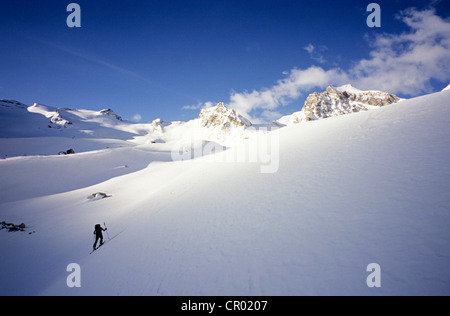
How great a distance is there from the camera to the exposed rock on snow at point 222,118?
139 m

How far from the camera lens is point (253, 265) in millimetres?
5703

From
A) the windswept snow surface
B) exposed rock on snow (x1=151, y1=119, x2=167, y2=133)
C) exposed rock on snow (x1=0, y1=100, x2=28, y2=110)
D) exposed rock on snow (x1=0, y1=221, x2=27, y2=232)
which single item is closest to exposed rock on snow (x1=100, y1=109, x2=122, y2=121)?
exposed rock on snow (x1=151, y1=119, x2=167, y2=133)

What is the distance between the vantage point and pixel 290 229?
6840mm

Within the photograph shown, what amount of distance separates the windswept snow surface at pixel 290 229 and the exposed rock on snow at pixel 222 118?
124 meters

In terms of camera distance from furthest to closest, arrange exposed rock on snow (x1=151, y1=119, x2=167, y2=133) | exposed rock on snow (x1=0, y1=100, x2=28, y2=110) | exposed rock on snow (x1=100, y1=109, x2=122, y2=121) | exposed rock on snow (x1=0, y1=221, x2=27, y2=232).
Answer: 1. exposed rock on snow (x1=100, y1=109, x2=122, y2=121)
2. exposed rock on snow (x1=151, y1=119, x2=167, y2=133)
3. exposed rock on snow (x1=0, y1=100, x2=28, y2=110)
4. exposed rock on snow (x1=0, y1=221, x2=27, y2=232)

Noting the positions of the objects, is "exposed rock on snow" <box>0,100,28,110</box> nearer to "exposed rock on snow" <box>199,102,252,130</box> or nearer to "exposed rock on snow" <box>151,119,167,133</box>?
"exposed rock on snow" <box>151,119,167,133</box>

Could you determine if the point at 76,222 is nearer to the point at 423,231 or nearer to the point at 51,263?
the point at 51,263

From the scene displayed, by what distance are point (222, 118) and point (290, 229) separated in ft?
466

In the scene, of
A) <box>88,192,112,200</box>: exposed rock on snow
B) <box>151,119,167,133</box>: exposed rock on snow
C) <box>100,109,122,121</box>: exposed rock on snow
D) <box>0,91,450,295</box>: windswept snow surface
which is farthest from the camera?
<box>100,109,122,121</box>: exposed rock on snow

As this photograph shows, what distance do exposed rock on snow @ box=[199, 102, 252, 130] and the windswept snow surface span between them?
12436 cm

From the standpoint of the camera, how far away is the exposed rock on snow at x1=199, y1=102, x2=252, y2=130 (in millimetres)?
138750

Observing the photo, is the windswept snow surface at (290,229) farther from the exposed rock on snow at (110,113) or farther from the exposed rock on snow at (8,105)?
the exposed rock on snow at (110,113)

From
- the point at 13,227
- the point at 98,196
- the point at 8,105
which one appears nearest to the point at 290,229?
the point at 13,227
